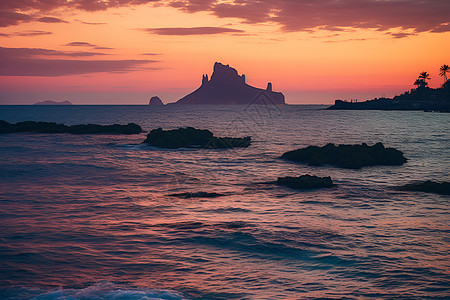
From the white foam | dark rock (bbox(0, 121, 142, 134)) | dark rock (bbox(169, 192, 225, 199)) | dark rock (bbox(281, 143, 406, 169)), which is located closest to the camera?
the white foam

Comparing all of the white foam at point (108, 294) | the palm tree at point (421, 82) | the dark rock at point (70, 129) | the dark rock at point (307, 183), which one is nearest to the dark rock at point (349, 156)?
the dark rock at point (307, 183)

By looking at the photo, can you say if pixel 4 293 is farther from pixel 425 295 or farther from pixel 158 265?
pixel 425 295

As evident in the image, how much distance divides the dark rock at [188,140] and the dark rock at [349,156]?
603 inches

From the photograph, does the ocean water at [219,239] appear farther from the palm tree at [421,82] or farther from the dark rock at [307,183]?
the palm tree at [421,82]

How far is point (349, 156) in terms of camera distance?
3391cm

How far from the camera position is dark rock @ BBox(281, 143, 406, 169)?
109ft

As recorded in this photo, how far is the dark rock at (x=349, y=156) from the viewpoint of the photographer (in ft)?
109

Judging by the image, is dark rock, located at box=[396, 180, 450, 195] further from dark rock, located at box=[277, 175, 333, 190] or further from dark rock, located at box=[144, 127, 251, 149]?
dark rock, located at box=[144, 127, 251, 149]

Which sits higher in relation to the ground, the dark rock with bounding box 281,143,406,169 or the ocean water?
the dark rock with bounding box 281,143,406,169

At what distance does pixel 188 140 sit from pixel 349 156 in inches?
895

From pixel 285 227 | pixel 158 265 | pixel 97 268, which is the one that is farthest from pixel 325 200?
pixel 97 268

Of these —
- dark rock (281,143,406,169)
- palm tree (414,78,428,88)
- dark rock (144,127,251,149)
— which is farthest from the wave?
palm tree (414,78,428,88)

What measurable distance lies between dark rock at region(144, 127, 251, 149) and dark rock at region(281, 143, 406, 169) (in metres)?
15.3

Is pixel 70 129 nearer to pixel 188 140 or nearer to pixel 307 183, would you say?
pixel 188 140
